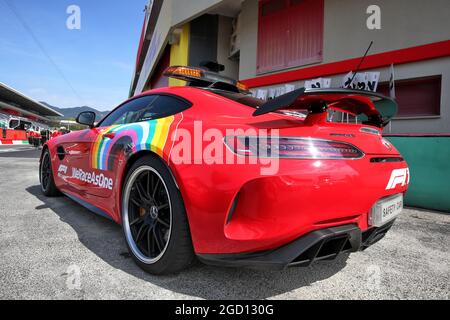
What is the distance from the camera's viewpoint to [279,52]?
27.1 feet

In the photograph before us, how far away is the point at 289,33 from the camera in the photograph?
26.2 feet

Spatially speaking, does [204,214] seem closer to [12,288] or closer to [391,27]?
[12,288]

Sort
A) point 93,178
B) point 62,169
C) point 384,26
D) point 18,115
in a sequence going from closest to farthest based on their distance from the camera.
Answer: point 93,178 < point 62,169 < point 384,26 < point 18,115

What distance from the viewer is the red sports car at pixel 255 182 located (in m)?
1.37

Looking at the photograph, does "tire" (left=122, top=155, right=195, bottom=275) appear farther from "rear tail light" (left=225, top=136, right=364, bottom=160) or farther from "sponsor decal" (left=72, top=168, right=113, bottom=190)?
"rear tail light" (left=225, top=136, right=364, bottom=160)

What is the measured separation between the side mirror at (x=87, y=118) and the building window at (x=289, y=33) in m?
5.87

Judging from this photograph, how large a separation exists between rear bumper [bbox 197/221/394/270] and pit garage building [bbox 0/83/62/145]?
88.3 feet

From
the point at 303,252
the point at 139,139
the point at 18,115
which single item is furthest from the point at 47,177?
the point at 18,115

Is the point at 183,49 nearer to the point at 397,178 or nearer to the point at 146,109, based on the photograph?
the point at 146,109

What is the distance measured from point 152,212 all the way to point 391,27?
6.54 meters

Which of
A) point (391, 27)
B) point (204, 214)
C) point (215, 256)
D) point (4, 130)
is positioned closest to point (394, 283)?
point (215, 256)

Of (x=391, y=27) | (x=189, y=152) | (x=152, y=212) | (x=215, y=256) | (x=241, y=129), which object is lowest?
(x=215, y=256)

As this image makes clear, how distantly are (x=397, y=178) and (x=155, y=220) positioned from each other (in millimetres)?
1522

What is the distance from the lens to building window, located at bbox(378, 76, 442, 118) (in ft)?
18.5
